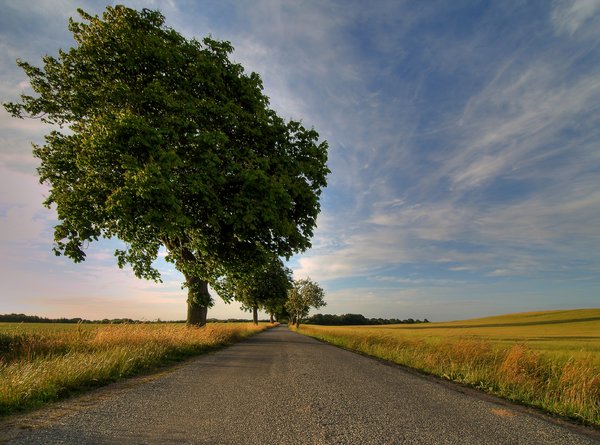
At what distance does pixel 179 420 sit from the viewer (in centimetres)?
484

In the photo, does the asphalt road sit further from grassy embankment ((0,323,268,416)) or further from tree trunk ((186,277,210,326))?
tree trunk ((186,277,210,326))

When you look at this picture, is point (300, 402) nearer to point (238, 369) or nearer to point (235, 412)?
point (235, 412)

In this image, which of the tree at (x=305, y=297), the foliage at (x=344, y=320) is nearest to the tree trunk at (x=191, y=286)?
the tree at (x=305, y=297)

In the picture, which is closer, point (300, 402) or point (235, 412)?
point (235, 412)

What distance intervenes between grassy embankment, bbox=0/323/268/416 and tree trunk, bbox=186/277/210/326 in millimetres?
1909

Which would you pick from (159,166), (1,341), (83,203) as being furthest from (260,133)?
(1,341)

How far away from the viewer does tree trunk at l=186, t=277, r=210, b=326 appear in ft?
65.0

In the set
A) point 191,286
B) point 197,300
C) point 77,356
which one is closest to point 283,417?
point 77,356

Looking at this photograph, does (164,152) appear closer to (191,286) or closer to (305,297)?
(191,286)

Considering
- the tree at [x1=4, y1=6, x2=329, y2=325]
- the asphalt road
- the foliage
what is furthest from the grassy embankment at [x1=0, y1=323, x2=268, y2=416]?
the foliage

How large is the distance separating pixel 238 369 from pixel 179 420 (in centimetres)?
535

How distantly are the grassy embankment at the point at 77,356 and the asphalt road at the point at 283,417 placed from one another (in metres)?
0.68

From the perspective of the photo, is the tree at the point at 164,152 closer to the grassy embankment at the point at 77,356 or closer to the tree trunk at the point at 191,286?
the tree trunk at the point at 191,286

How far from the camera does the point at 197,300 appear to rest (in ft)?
64.5
